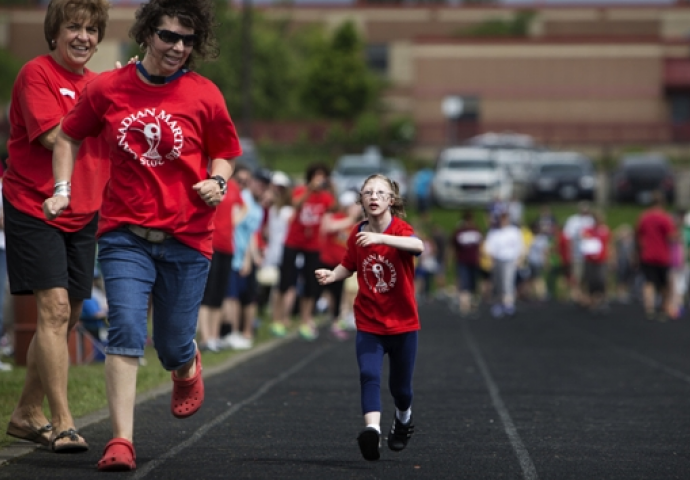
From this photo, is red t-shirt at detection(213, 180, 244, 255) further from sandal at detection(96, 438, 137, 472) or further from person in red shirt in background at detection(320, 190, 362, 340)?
sandal at detection(96, 438, 137, 472)

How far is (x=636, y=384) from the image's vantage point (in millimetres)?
11820

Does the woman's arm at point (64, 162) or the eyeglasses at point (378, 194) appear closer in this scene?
the woman's arm at point (64, 162)

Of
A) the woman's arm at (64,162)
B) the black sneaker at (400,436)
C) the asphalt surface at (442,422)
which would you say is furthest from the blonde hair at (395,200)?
the woman's arm at (64,162)

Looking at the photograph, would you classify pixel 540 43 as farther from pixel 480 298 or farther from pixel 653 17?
pixel 480 298

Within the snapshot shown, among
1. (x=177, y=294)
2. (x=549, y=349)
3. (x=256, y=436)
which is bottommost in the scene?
(x=549, y=349)

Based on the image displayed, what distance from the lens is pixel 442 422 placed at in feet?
28.9

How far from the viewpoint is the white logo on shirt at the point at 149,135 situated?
6.32 m

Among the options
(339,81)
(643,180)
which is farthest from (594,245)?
(339,81)

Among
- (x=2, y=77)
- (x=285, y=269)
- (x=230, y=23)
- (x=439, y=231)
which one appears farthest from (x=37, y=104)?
(x=2, y=77)

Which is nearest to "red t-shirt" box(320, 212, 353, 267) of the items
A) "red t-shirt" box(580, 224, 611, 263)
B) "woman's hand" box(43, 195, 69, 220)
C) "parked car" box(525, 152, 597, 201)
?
"red t-shirt" box(580, 224, 611, 263)

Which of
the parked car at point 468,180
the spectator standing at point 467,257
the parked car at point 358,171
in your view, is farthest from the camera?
the parked car at point 468,180

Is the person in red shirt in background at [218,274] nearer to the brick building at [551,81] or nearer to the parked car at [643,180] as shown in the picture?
the parked car at [643,180]

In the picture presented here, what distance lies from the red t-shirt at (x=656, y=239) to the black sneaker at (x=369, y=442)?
17125 mm

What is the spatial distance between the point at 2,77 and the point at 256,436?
59.3 meters
